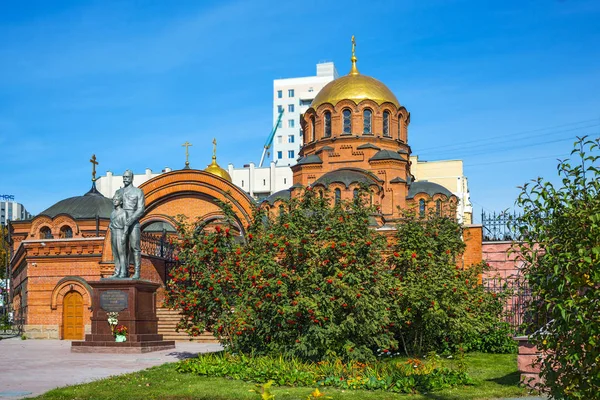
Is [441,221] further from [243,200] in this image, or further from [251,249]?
[243,200]

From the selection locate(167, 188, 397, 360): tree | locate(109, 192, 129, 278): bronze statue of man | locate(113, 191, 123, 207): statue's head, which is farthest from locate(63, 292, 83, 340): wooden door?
locate(167, 188, 397, 360): tree

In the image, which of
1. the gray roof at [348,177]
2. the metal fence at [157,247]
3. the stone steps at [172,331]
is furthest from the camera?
the gray roof at [348,177]

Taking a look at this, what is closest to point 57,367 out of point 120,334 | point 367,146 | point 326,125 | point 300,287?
point 120,334

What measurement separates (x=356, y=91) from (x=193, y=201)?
36.9ft

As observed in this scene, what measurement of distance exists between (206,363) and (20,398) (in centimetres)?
358

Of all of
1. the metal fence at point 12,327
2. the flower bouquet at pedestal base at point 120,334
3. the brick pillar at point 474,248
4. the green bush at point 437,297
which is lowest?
the metal fence at point 12,327

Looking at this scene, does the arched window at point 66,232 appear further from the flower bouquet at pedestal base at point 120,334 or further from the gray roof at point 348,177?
the flower bouquet at pedestal base at point 120,334

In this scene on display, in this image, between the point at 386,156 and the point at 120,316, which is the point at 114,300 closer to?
the point at 120,316

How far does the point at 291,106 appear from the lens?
89.9 meters

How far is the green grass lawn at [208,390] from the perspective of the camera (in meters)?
10.1

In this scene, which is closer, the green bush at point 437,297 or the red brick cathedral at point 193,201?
the green bush at point 437,297

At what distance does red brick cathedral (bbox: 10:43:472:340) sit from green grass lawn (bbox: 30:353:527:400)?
46.5 feet

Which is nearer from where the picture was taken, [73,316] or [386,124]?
[73,316]

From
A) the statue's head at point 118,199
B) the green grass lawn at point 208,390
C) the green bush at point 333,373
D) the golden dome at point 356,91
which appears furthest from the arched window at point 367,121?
the green grass lawn at point 208,390
